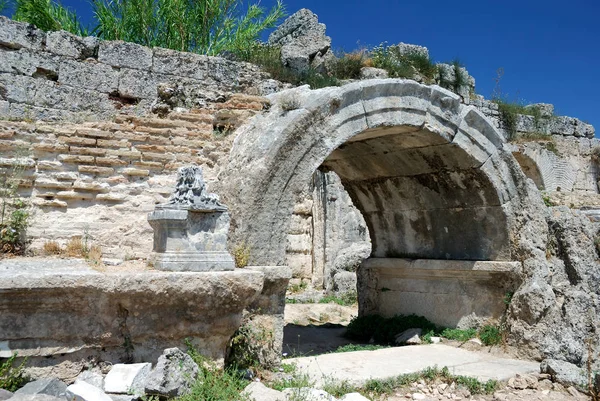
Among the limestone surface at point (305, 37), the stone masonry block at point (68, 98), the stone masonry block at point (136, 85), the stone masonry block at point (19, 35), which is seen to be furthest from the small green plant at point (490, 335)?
the limestone surface at point (305, 37)

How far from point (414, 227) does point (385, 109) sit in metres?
2.03

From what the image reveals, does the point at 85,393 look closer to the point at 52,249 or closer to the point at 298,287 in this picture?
the point at 52,249

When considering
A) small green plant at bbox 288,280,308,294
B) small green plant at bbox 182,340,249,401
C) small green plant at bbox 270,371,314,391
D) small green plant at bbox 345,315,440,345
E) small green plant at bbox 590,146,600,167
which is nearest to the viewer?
small green plant at bbox 182,340,249,401

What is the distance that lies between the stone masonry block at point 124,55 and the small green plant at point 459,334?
4.84 meters

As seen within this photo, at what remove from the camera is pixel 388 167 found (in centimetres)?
630

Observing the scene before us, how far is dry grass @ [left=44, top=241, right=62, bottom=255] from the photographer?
4.34 metres

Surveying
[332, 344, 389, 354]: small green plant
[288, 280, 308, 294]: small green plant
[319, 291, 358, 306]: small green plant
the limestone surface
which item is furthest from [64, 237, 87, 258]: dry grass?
the limestone surface

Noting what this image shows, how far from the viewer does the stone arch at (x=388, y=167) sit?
171 inches

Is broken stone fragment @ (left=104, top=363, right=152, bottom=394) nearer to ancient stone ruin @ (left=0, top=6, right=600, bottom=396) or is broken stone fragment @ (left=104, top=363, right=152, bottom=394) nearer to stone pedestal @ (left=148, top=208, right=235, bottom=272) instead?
ancient stone ruin @ (left=0, top=6, right=600, bottom=396)

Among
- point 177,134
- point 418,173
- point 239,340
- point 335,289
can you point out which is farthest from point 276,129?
point 335,289

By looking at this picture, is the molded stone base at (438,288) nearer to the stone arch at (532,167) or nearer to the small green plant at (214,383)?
the small green plant at (214,383)

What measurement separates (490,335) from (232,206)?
125 inches

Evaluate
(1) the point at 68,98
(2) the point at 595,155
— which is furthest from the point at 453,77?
(1) the point at 68,98

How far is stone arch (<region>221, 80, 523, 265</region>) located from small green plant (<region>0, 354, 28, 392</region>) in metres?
1.71
